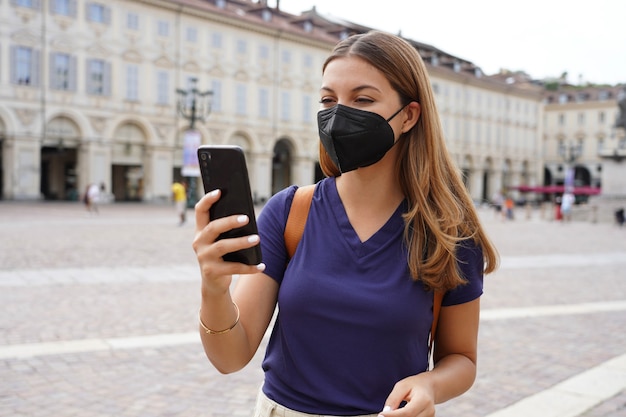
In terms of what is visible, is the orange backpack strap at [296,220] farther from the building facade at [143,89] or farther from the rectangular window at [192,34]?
the rectangular window at [192,34]

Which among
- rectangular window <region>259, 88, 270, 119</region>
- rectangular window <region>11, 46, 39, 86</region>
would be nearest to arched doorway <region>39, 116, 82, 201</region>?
rectangular window <region>11, 46, 39, 86</region>

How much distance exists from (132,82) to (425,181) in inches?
1653

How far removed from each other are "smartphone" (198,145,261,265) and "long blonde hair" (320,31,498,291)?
1.62 ft

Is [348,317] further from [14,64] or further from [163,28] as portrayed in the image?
[163,28]

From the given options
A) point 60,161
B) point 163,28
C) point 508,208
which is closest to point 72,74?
point 60,161

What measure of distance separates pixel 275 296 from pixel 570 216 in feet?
119

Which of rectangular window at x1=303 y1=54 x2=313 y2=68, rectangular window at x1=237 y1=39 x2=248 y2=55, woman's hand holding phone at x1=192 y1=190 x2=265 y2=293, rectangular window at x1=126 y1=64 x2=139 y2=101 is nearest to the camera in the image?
woman's hand holding phone at x1=192 y1=190 x2=265 y2=293

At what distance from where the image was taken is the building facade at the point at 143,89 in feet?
121

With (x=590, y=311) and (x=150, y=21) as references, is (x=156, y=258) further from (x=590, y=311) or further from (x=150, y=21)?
(x=150, y=21)

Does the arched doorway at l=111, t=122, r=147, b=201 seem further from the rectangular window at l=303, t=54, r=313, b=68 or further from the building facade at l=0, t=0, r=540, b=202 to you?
the rectangular window at l=303, t=54, r=313, b=68

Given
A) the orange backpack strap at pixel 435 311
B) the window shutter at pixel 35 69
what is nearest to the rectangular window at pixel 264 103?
the window shutter at pixel 35 69

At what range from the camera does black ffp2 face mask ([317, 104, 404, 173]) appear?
1884 mm

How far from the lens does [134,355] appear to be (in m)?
6.11

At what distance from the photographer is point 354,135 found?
6.10 feet
